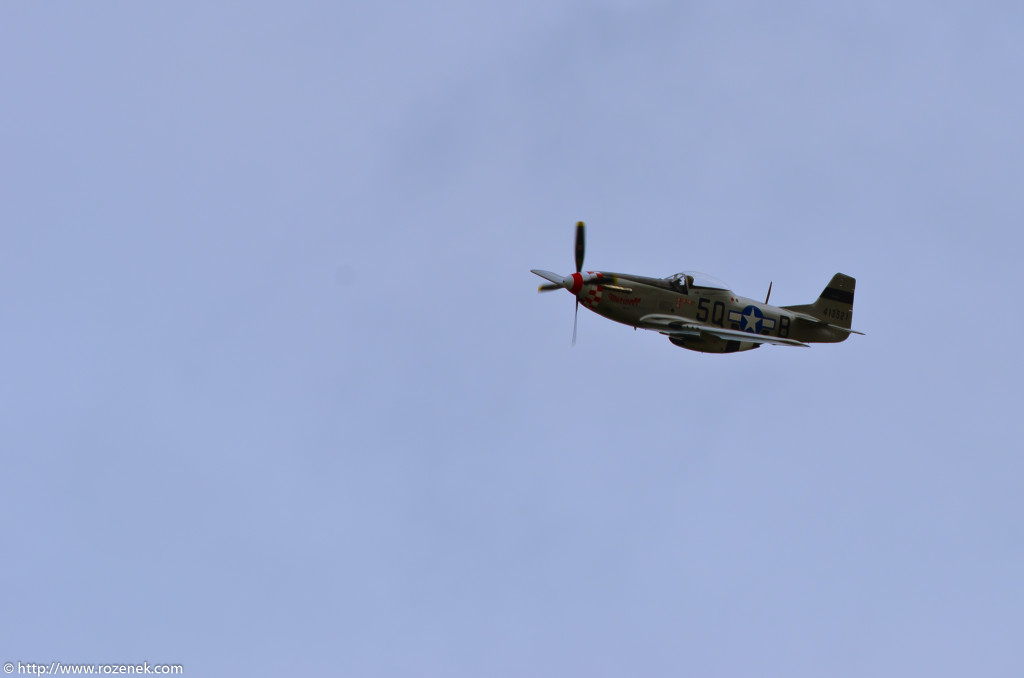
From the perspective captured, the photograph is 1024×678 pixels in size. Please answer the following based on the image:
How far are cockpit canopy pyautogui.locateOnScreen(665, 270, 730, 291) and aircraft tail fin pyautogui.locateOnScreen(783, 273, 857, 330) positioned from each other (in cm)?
509

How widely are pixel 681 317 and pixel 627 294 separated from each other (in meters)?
3.01

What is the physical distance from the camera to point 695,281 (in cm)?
5406

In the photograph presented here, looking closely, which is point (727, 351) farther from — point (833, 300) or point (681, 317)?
point (833, 300)

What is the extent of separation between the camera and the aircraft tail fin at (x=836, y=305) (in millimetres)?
57875

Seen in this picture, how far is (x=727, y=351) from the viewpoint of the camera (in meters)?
53.4

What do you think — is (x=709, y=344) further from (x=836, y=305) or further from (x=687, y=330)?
(x=836, y=305)

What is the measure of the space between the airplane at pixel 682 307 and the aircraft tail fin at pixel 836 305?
67.3 inches

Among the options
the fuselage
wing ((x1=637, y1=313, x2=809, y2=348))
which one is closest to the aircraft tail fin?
the fuselage

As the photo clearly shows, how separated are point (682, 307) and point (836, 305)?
32.1 feet

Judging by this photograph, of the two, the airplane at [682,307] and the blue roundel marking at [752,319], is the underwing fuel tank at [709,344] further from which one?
the blue roundel marking at [752,319]

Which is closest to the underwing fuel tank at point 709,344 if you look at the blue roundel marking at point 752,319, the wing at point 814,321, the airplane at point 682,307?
the airplane at point 682,307

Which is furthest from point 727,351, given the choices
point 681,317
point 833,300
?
point 833,300

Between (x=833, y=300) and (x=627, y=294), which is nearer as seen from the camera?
(x=627, y=294)

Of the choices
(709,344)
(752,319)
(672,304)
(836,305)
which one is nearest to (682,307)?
(672,304)
